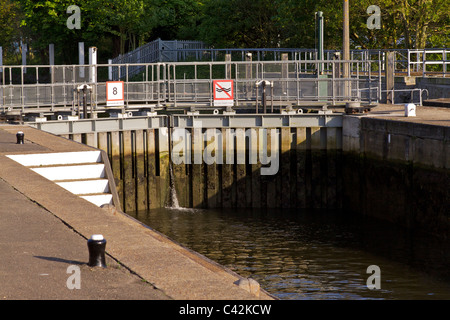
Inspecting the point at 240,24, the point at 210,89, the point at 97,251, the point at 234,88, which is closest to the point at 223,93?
the point at 210,89

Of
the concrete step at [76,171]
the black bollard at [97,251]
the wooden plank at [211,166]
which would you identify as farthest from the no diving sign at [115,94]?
the black bollard at [97,251]

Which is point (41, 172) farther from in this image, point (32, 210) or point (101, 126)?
point (101, 126)

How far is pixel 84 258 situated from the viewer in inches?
415

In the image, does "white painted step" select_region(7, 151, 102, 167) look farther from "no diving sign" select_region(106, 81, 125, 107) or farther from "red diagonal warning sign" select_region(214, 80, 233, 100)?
"red diagonal warning sign" select_region(214, 80, 233, 100)

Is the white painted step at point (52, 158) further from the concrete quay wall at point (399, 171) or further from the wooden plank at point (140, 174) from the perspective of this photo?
the wooden plank at point (140, 174)

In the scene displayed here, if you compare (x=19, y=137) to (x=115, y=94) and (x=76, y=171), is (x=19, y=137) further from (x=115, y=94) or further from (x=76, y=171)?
(x=115, y=94)

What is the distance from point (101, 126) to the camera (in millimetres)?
29406

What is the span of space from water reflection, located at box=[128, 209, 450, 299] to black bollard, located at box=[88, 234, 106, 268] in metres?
9.20

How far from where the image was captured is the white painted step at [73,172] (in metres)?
17.5

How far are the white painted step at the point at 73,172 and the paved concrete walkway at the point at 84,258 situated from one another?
2278 millimetres

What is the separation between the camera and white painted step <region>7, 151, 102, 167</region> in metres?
18.0

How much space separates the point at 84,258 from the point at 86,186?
22.1 feet

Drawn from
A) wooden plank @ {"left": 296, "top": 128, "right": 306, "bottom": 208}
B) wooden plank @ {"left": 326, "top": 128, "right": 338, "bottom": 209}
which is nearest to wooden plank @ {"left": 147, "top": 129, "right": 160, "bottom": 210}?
wooden plank @ {"left": 296, "top": 128, "right": 306, "bottom": 208}

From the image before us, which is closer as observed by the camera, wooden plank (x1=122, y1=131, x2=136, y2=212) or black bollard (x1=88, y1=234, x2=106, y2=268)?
black bollard (x1=88, y1=234, x2=106, y2=268)
